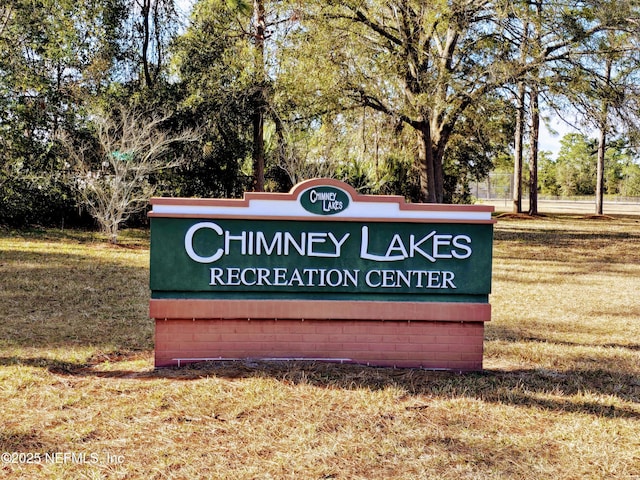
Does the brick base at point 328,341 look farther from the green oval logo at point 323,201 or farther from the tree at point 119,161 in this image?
the tree at point 119,161

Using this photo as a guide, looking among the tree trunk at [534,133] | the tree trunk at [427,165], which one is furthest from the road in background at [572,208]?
the tree trunk at [427,165]

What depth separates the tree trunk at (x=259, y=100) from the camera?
17.7 m

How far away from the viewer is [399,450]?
3607mm

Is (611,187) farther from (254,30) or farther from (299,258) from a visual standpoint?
(299,258)

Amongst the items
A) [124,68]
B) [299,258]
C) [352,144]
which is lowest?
[299,258]

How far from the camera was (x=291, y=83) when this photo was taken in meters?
16.5

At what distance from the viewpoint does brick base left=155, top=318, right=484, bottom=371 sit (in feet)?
17.1

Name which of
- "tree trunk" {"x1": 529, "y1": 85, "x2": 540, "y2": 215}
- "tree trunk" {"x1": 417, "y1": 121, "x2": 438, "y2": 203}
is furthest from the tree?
"tree trunk" {"x1": 529, "y1": 85, "x2": 540, "y2": 215}

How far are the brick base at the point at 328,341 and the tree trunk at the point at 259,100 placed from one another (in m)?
13.3

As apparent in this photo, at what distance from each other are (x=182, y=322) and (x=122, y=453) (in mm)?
1730

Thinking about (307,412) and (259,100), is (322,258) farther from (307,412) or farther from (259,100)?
(259,100)

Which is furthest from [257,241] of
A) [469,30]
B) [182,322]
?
[469,30]

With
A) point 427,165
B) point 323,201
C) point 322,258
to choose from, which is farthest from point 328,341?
point 427,165

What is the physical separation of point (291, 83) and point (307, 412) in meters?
13.3
